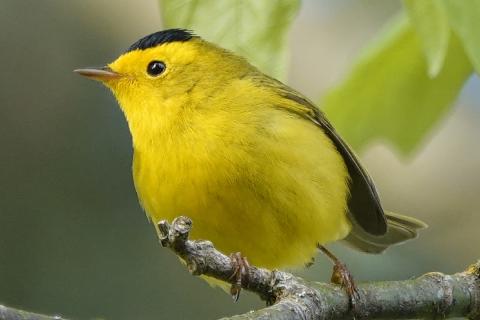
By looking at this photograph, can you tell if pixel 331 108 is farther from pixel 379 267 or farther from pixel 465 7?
pixel 379 267

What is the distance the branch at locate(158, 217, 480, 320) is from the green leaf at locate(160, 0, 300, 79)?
483mm

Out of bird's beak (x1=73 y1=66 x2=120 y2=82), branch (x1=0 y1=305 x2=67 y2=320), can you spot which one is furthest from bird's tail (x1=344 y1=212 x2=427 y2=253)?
branch (x1=0 y1=305 x2=67 y2=320)

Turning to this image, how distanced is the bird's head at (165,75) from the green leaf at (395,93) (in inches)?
36.9

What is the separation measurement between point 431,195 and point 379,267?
1493 millimetres

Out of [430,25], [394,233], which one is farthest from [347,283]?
[394,233]

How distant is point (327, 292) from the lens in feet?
9.21

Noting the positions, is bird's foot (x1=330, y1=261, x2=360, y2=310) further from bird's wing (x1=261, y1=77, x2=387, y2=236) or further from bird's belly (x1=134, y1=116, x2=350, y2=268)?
bird's wing (x1=261, y1=77, x2=387, y2=236)

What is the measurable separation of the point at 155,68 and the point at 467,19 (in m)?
2.23

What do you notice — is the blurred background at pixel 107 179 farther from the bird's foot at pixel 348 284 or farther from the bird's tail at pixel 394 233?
the bird's foot at pixel 348 284

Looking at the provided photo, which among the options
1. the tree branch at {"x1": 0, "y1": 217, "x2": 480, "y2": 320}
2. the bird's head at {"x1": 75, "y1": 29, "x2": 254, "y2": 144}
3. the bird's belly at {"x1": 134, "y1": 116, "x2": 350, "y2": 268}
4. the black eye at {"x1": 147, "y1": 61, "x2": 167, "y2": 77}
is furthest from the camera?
the black eye at {"x1": 147, "y1": 61, "x2": 167, "y2": 77}

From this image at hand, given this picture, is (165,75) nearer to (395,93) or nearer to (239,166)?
(239,166)

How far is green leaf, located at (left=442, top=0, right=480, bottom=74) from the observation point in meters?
2.27

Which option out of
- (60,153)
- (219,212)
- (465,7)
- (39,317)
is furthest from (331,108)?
(60,153)

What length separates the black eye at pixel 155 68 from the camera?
4285mm
